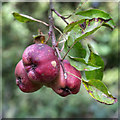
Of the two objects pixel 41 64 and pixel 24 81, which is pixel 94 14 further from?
pixel 24 81

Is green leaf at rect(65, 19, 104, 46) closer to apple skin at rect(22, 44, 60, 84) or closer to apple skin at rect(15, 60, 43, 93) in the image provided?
apple skin at rect(22, 44, 60, 84)

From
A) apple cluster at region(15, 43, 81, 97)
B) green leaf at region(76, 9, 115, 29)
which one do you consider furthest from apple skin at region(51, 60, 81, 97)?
green leaf at region(76, 9, 115, 29)

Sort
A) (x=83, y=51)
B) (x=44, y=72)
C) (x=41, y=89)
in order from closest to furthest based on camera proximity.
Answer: (x=44, y=72) → (x=83, y=51) → (x=41, y=89)

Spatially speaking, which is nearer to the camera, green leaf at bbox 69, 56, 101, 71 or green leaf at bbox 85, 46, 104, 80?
green leaf at bbox 69, 56, 101, 71

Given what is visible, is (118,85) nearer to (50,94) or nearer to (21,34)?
(50,94)

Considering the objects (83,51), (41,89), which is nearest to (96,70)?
(83,51)
